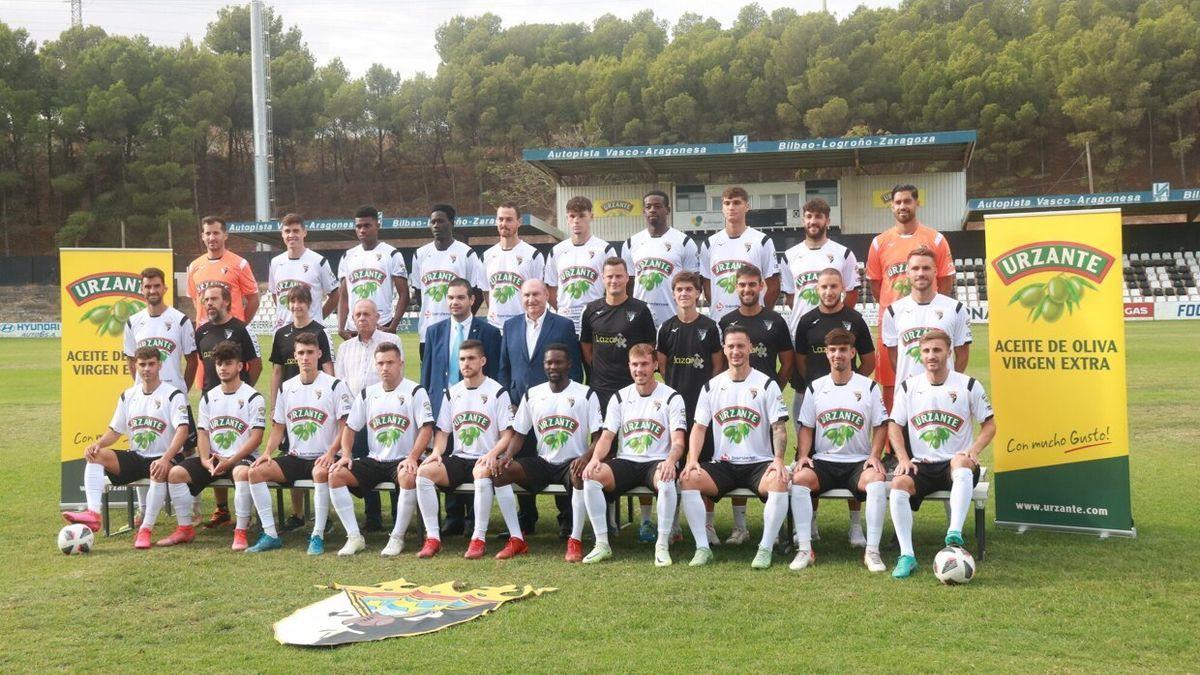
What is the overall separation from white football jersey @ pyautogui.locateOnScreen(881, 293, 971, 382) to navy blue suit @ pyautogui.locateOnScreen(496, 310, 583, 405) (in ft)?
7.65

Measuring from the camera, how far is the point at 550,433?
24.0 feet

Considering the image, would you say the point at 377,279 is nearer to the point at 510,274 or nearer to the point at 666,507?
the point at 510,274

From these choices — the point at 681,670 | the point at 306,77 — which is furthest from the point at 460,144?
the point at 681,670

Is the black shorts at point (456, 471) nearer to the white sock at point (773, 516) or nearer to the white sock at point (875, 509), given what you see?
the white sock at point (773, 516)

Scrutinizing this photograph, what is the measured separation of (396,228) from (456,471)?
125 ft

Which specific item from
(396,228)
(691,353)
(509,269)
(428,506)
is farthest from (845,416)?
(396,228)

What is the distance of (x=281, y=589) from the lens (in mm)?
6160

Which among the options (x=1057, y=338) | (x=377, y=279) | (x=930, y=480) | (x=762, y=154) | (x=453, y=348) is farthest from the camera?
(x=762, y=154)

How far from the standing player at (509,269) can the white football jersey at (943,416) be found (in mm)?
3145

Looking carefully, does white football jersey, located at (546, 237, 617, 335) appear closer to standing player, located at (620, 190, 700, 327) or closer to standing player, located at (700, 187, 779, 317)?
standing player, located at (620, 190, 700, 327)

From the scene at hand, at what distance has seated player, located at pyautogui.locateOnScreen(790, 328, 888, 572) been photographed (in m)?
6.65

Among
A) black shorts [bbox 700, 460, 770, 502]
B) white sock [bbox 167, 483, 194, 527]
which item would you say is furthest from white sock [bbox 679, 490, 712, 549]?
white sock [bbox 167, 483, 194, 527]

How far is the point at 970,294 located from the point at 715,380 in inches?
1290

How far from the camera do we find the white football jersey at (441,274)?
336 inches
